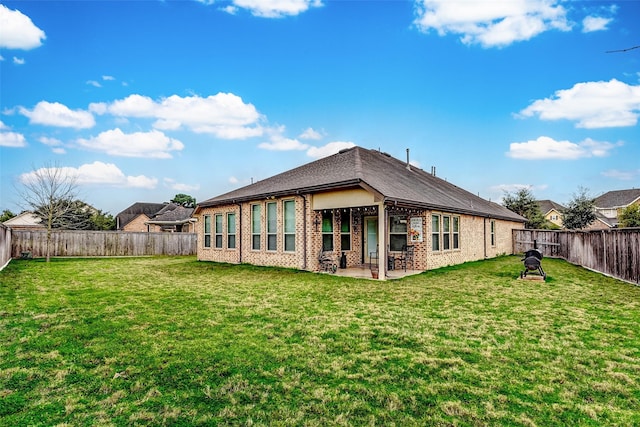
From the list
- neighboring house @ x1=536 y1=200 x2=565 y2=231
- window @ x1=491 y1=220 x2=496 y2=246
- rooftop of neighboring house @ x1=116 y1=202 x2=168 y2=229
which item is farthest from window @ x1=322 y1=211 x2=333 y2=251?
neighboring house @ x1=536 y1=200 x2=565 y2=231

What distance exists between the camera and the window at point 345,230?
13.2 meters

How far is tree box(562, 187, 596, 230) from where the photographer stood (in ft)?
89.1

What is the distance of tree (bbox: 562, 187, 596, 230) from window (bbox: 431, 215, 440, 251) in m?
20.8

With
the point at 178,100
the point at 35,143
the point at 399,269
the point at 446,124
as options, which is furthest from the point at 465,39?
the point at 35,143

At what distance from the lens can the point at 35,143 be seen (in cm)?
2064

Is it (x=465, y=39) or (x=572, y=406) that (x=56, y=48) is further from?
(x=572, y=406)

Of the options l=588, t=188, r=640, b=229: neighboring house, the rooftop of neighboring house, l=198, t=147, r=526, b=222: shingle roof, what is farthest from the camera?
the rooftop of neighboring house

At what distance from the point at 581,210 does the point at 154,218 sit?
123 feet

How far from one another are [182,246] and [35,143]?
33.0ft

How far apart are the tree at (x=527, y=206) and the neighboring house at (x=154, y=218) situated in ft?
92.9

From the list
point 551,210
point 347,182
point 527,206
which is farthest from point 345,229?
point 551,210

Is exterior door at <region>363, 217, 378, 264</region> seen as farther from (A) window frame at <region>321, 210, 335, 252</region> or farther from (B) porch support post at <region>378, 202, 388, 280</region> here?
(B) porch support post at <region>378, 202, 388, 280</region>

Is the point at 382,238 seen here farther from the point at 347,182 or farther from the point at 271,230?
the point at 271,230

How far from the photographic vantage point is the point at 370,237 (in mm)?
14094
